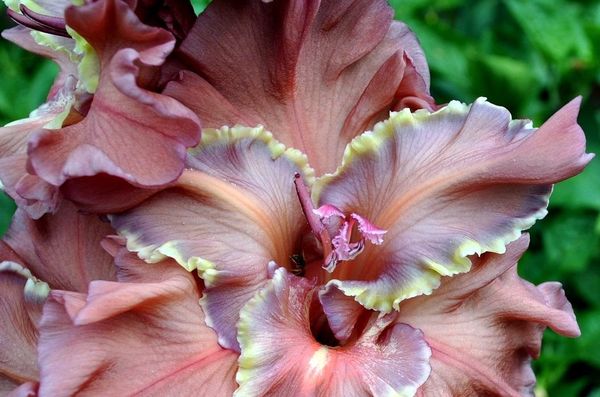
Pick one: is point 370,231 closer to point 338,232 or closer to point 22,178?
point 338,232

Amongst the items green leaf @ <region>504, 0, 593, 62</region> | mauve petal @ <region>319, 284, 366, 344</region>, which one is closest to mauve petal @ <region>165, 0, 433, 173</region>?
mauve petal @ <region>319, 284, 366, 344</region>

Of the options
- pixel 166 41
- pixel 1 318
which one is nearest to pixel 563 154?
pixel 166 41

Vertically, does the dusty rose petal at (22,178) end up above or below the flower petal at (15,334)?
above

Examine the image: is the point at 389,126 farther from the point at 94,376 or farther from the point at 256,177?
the point at 94,376

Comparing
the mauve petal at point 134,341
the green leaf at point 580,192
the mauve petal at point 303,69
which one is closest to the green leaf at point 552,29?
the green leaf at point 580,192

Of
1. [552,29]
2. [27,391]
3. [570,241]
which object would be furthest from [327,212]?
[552,29]

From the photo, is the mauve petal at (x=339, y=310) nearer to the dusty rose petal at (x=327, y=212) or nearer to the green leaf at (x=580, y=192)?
the dusty rose petal at (x=327, y=212)
